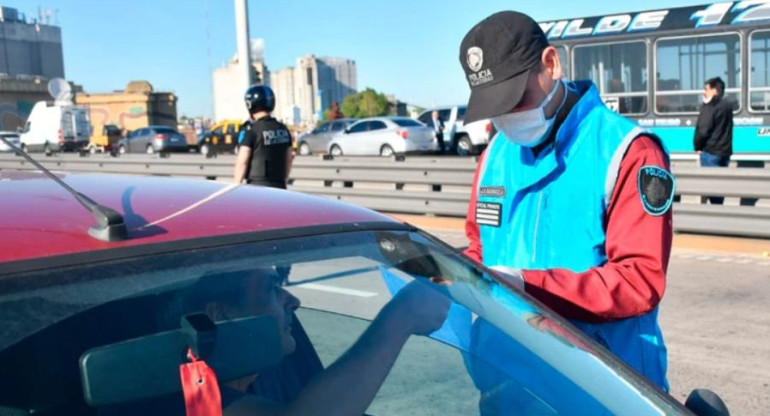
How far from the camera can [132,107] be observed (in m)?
63.8

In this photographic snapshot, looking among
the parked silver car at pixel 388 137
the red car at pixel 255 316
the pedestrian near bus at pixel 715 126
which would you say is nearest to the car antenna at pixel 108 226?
the red car at pixel 255 316

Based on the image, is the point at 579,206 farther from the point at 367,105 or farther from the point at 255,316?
the point at 367,105

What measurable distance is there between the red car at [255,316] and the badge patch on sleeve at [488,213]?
0.16m

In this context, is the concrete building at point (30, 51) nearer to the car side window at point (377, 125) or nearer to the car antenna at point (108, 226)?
the car side window at point (377, 125)

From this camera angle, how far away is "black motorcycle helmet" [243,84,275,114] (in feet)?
21.2

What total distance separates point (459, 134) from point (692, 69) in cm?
1145

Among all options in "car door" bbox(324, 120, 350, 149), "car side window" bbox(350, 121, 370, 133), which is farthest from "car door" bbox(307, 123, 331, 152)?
"car side window" bbox(350, 121, 370, 133)

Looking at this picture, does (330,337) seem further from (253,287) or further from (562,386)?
(562,386)

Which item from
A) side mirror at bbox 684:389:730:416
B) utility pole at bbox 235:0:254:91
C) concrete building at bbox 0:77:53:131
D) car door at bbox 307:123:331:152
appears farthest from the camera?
concrete building at bbox 0:77:53:131

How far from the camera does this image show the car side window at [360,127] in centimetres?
2639

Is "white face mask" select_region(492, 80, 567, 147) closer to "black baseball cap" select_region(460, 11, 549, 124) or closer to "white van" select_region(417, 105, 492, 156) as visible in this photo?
"black baseball cap" select_region(460, 11, 549, 124)

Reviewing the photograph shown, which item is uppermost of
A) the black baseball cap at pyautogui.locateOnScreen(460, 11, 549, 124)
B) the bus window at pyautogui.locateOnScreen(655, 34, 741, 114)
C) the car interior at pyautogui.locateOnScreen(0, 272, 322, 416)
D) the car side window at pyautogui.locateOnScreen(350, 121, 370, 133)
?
the bus window at pyautogui.locateOnScreen(655, 34, 741, 114)

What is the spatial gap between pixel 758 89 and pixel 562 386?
1392 cm

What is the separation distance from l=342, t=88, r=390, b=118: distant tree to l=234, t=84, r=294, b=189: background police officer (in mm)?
71052
